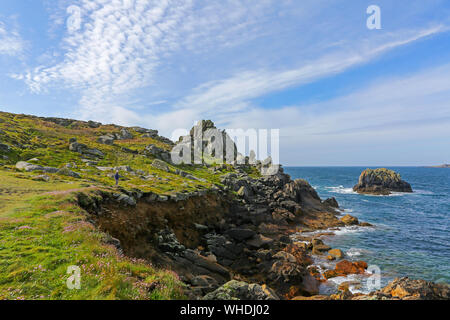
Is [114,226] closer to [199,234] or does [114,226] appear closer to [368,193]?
[199,234]

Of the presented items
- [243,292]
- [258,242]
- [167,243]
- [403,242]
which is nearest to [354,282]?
[258,242]

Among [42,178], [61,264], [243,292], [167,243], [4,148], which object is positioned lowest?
[167,243]

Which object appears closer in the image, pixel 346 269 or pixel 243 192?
pixel 346 269

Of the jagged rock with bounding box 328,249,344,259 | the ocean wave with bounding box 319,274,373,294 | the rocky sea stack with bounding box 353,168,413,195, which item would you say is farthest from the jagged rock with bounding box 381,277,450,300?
the rocky sea stack with bounding box 353,168,413,195

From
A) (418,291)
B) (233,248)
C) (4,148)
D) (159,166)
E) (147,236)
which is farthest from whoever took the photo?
(159,166)

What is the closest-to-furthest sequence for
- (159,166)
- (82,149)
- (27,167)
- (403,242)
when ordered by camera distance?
(27,167), (403,242), (82,149), (159,166)

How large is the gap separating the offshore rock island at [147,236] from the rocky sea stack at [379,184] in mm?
70877

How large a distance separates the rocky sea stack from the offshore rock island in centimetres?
7088

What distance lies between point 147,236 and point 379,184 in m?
133

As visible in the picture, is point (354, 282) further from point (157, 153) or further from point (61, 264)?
point (157, 153)

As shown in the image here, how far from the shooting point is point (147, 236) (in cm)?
2238

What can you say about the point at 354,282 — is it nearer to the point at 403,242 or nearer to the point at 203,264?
the point at 203,264

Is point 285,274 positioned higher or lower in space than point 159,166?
lower
